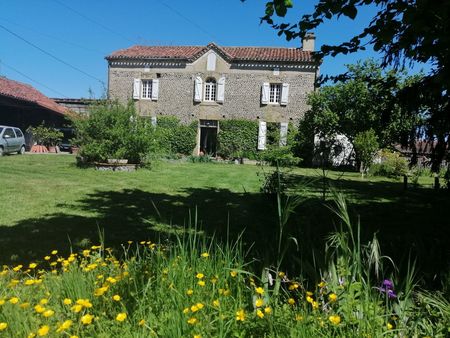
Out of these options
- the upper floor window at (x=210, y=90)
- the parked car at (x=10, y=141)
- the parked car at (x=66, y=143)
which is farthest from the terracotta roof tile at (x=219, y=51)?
the parked car at (x=10, y=141)

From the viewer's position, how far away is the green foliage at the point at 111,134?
1471cm

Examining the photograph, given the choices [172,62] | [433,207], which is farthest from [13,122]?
[433,207]

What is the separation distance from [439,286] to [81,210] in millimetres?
5844

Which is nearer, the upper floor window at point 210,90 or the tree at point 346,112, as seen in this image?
the tree at point 346,112

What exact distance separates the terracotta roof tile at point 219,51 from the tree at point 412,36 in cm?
1875

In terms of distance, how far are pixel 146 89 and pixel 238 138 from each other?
733 cm

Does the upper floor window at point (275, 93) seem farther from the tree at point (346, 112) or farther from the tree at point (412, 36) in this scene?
the tree at point (412, 36)

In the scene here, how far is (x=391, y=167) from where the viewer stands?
1953 centimetres

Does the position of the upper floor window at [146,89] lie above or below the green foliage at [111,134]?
above

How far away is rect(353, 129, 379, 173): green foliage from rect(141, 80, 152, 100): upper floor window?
1418 cm

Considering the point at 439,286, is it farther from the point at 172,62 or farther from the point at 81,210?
the point at 172,62

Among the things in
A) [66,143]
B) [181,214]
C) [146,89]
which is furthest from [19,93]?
[181,214]

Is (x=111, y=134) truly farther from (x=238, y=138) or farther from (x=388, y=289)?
(x=388, y=289)

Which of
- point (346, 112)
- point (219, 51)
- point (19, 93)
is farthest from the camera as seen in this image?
point (219, 51)
